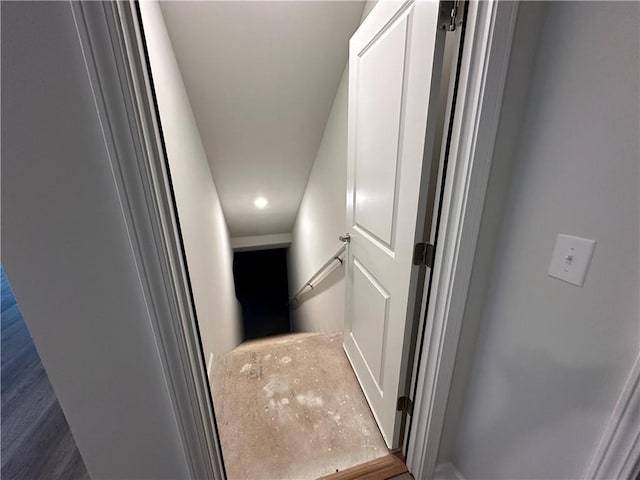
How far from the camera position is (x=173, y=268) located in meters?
0.68

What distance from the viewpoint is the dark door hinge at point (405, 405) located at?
3.72 feet

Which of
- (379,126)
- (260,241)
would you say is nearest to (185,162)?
(379,126)

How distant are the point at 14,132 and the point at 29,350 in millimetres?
2480

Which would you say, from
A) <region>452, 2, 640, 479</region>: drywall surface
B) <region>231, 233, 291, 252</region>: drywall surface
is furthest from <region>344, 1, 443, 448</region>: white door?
<region>231, 233, 291, 252</region>: drywall surface

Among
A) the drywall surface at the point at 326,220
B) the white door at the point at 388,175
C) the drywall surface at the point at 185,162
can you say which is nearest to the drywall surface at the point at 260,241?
the drywall surface at the point at 326,220

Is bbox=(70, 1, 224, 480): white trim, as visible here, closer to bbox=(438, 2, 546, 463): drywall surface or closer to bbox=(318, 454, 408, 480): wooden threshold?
bbox=(318, 454, 408, 480): wooden threshold

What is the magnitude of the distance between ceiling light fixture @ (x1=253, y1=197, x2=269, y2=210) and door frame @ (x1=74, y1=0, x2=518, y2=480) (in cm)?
266

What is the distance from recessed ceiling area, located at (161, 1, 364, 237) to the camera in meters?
1.43

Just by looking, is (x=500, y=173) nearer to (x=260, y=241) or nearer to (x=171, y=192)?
(x=171, y=192)

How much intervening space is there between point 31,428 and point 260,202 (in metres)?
2.65

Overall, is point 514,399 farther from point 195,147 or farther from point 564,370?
point 195,147

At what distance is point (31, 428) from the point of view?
1410 millimetres

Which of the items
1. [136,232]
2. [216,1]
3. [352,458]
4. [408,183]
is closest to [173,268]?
[136,232]

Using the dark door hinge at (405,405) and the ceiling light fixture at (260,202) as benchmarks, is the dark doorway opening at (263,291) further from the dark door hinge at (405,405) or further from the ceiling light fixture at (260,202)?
the dark door hinge at (405,405)
